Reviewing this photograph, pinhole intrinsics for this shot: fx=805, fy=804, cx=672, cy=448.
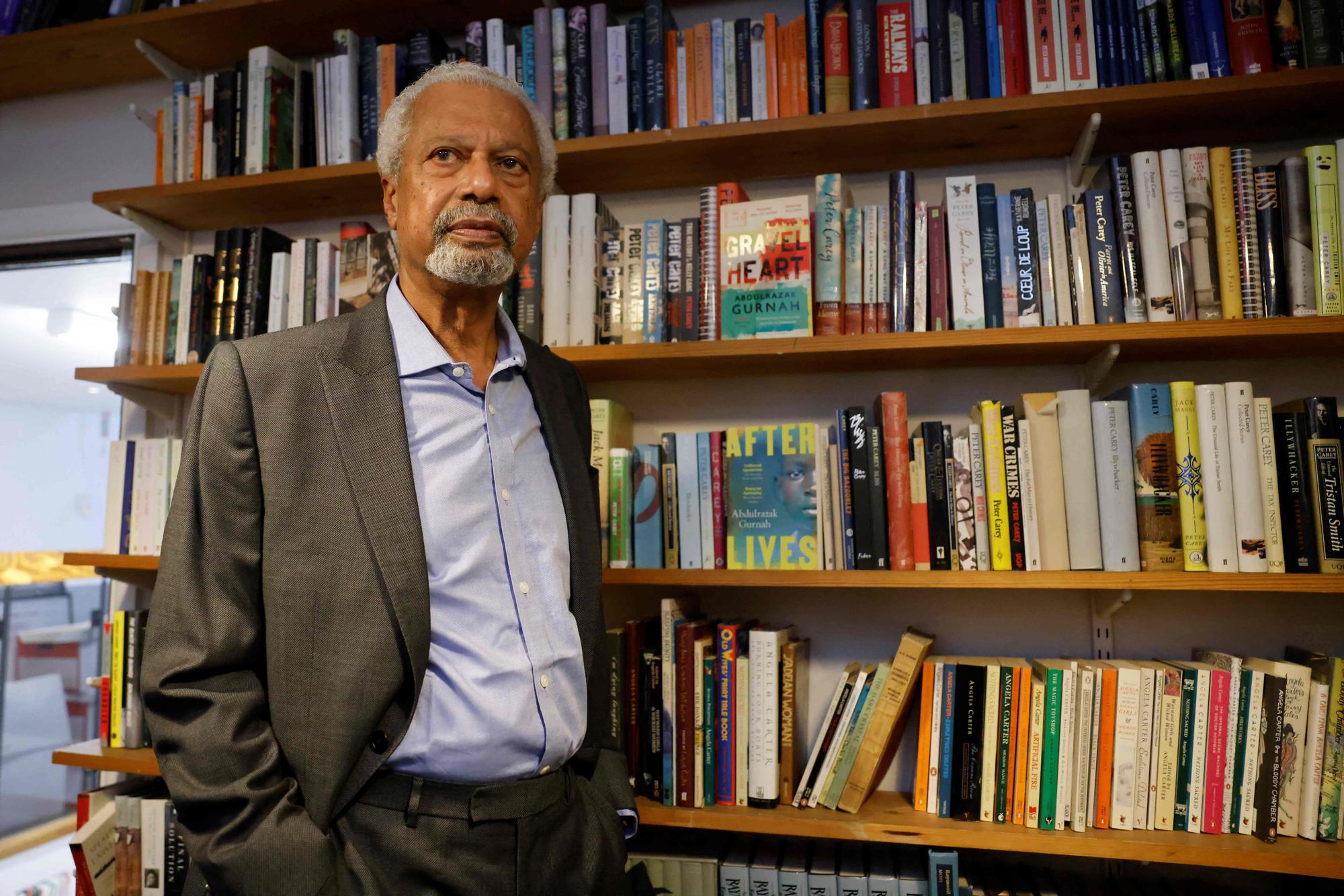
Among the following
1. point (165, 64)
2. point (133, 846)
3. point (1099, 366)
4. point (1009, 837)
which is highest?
point (165, 64)

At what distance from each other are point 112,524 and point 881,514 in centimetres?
175

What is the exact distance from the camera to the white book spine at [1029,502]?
1482 mm

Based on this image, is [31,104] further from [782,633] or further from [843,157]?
[782,633]

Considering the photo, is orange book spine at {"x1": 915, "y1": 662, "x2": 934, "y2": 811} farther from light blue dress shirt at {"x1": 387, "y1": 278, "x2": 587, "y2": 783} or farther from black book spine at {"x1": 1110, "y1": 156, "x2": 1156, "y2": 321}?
black book spine at {"x1": 1110, "y1": 156, "x2": 1156, "y2": 321}

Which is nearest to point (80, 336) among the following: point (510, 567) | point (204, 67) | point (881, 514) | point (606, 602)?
point (204, 67)

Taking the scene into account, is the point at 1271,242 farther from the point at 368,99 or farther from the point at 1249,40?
the point at 368,99

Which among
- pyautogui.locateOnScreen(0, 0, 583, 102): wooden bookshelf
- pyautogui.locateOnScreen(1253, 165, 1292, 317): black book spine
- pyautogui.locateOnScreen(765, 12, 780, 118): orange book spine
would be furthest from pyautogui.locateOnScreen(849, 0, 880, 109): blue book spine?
pyautogui.locateOnScreen(1253, 165, 1292, 317): black book spine

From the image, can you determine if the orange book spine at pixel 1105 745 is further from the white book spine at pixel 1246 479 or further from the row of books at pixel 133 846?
the row of books at pixel 133 846

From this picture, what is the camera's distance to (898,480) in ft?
5.05

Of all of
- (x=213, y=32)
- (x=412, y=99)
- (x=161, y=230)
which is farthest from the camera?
(x=161, y=230)

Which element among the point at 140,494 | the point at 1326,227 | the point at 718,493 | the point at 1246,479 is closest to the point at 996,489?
the point at 1246,479

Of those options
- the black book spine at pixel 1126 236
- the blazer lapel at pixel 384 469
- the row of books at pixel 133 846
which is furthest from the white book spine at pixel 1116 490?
the row of books at pixel 133 846

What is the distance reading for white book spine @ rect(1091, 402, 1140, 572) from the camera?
1457 mm

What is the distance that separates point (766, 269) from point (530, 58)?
764 mm
